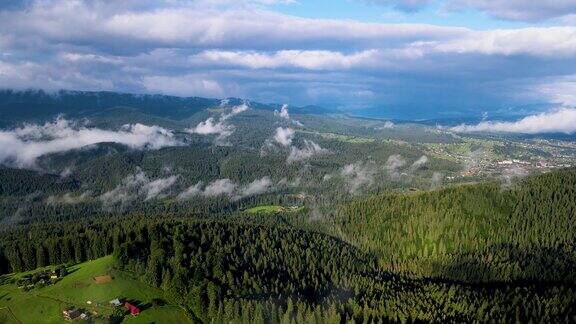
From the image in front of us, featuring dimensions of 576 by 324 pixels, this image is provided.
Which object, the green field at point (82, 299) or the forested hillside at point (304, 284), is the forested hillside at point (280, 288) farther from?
the green field at point (82, 299)

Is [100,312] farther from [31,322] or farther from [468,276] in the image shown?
[468,276]

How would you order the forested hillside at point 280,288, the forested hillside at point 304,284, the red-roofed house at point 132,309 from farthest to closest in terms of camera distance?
the forested hillside at point 304,284, the forested hillside at point 280,288, the red-roofed house at point 132,309

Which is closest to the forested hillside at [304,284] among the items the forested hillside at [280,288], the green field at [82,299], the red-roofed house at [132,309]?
the forested hillside at [280,288]

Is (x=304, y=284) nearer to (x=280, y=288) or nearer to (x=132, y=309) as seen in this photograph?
(x=280, y=288)

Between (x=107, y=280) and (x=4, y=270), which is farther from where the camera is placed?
(x=4, y=270)

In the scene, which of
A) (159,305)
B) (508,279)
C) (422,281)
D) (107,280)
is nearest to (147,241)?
(107,280)

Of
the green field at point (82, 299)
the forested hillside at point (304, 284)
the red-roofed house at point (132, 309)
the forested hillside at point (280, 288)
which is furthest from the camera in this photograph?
the forested hillside at point (304, 284)

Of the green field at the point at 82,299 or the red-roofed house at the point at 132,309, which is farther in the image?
the green field at the point at 82,299

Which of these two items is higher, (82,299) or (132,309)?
(82,299)

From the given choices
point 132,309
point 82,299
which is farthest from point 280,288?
point 82,299
